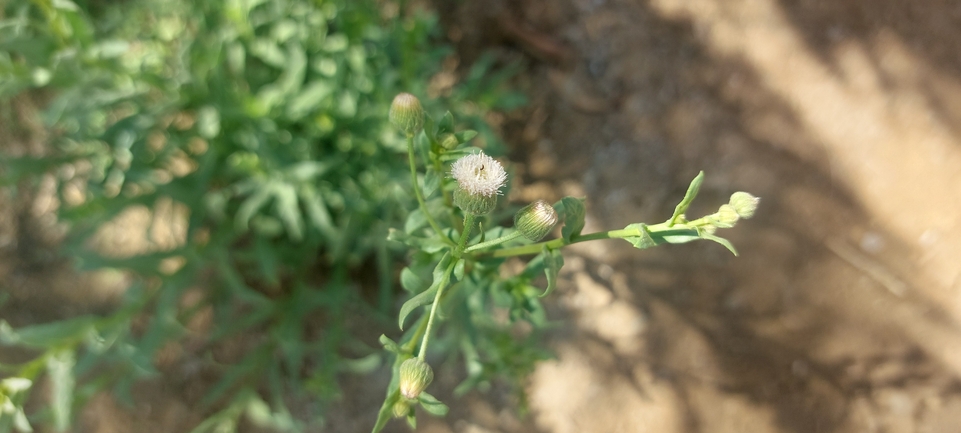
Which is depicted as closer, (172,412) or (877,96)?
(877,96)

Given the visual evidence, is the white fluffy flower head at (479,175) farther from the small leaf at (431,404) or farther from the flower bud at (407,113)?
the small leaf at (431,404)

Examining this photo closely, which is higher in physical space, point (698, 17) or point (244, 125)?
point (698, 17)

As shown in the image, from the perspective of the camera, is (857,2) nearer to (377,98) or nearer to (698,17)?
(698,17)

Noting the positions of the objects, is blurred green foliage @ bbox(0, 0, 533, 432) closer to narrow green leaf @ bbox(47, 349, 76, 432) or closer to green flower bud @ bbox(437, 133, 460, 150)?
narrow green leaf @ bbox(47, 349, 76, 432)

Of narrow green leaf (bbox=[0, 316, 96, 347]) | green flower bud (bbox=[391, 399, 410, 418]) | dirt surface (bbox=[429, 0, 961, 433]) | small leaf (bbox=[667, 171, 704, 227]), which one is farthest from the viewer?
dirt surface (bbox=[429, 0, 961, 433])

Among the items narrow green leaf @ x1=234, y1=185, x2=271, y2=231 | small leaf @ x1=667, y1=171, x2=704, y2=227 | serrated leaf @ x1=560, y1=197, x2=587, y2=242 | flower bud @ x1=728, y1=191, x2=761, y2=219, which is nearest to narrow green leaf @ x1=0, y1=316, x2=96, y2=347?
narrow green leaf @ x1=234, y1=185, x2=271, y2=231

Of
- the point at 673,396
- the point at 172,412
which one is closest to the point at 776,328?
the point at 673,396

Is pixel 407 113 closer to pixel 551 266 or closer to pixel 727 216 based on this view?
pixel 551 266
